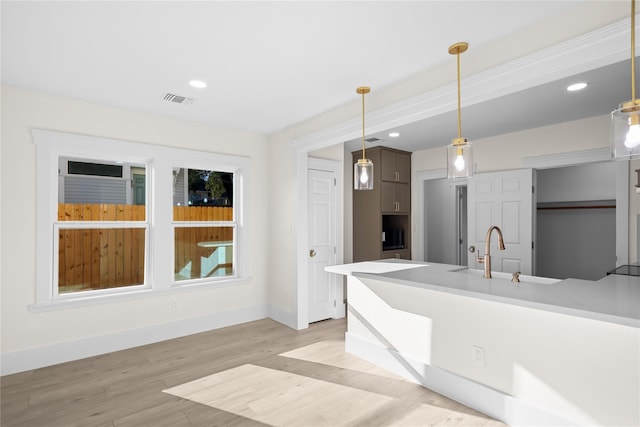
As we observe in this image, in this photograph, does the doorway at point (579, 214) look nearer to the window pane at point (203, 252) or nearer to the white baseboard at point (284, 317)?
the white baseboard at point (284, 317)

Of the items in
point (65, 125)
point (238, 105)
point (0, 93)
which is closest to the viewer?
point (0, 93)

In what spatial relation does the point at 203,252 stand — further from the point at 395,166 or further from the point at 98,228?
the point at 395,166

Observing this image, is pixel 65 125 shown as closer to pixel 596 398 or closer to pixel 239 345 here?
pixel 239 345

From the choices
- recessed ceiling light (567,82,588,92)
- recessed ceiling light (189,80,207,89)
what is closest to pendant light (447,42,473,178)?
recessed ceiling light (567,82,588,92)

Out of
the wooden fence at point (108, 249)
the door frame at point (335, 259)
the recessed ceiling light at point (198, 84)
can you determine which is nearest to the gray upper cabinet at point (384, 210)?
the door frame at point (335, 259)

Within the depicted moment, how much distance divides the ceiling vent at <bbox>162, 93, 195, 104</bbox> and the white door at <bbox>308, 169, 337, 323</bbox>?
1.73 m

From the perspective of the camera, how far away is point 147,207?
3984mm

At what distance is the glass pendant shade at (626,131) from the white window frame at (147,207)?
12.8ft

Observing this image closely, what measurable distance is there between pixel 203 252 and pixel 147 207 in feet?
2.97

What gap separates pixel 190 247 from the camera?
4.33 meters

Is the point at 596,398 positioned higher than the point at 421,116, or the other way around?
the point at 421,116

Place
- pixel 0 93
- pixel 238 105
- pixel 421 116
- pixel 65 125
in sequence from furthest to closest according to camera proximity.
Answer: pixel 238 105 → pixel 65 125 → pixel 0 93 → pixel 421 116

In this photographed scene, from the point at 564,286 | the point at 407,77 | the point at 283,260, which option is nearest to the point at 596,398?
the point at 564,286

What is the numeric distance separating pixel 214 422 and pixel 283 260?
2438mm
